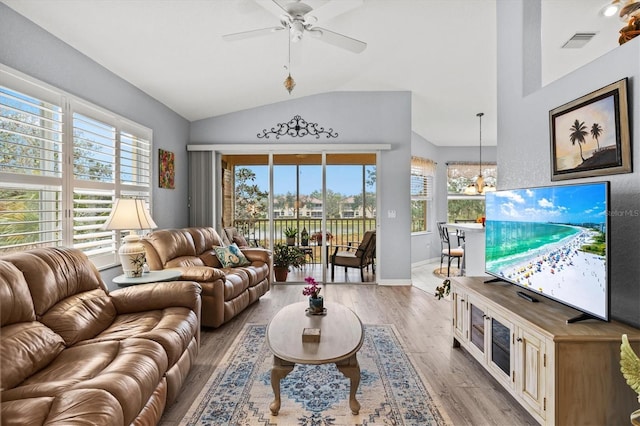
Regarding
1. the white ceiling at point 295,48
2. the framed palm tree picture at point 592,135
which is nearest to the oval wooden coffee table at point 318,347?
the framed palm tree picture at point 592,135

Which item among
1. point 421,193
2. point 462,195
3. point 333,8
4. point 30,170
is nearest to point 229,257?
point 30,170

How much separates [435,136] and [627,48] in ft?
17.9

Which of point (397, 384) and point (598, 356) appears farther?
point (397, 384)

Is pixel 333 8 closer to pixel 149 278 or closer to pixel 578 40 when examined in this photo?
pixel 149 278

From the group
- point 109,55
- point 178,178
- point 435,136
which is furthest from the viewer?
point 435,136

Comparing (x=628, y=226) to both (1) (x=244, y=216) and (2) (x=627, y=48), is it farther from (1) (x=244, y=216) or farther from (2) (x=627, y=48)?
(1) (x=244, y=216)

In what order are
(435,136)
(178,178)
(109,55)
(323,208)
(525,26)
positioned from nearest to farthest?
(525,26), (109,55), (178,178), (323,208), (435,136)

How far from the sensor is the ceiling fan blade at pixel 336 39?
270cm

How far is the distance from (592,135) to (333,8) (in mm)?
1907

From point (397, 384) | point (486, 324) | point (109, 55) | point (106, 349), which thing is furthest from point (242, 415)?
point (109, 55)

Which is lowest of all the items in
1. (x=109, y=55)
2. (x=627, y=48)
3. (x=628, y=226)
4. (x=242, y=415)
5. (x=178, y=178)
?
(x=242, y=415)

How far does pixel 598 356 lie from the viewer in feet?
5.56

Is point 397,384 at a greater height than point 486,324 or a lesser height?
lesser

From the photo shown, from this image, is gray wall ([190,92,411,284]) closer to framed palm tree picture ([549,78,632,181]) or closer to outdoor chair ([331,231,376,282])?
outdoor chair ([331,231,376,282])
